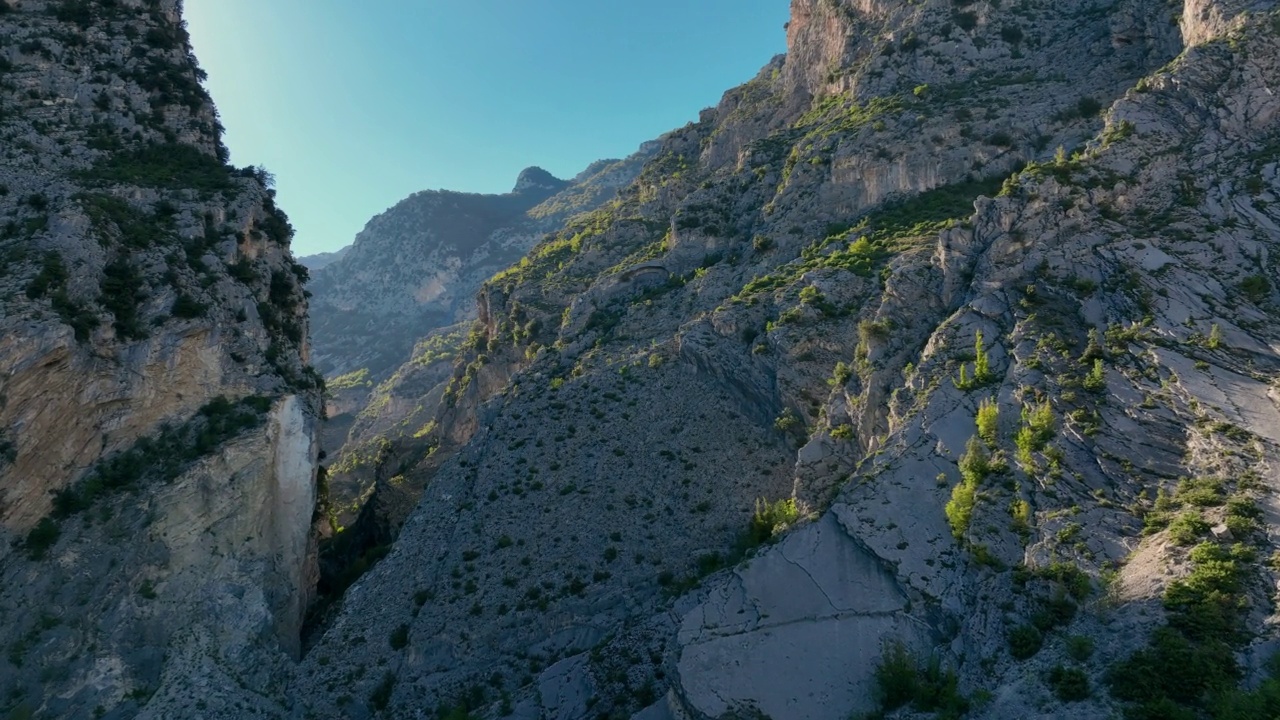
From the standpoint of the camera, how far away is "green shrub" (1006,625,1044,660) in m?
17.5

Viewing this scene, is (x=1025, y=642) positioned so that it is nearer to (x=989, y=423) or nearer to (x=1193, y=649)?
(x=1193, y=649)

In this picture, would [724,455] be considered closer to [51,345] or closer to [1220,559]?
[1220,559]

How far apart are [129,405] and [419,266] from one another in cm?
14138

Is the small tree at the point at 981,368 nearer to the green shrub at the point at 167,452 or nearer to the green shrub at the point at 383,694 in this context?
the green shrub at the point at 383,694

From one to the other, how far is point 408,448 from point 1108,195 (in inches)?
2517

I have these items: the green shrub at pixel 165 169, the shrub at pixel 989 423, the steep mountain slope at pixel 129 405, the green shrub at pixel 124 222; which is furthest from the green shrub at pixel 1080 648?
the green shrub at pixel 165 169

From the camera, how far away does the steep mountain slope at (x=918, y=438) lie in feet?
60.9

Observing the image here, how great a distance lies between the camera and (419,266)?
16738 cm

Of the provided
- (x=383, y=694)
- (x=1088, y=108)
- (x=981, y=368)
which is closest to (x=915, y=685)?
(x=981, y=368)

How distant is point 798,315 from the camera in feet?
128

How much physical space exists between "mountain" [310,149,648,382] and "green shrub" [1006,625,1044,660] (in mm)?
138275

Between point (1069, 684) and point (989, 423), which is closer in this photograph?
point (1069, 684)

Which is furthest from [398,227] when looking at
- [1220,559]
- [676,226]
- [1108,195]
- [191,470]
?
[1220,559]

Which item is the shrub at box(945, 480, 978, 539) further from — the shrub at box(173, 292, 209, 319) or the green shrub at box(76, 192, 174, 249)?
the green shrub at box(76, 192, 174, 249)
